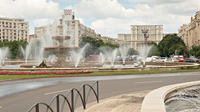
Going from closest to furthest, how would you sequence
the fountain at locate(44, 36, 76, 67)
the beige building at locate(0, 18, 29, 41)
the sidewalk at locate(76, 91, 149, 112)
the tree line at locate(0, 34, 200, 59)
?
the sidewalk at locate(76, 91, 149, 112) < the fountain at locate(44, 36, 76, 67) < the tree line at locate(0, 34, 200, 59) < the beige building at locate(0, 18, 29, 41)

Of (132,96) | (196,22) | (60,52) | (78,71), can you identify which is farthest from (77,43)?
(132,96)

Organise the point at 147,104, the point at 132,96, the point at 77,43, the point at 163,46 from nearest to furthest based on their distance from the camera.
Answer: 1. the point at 147,104
2. the point at 132,96
3. the point at 163,46
4. the point at 77,43

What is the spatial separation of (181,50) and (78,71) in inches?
3047

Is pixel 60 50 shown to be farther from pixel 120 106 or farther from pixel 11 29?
pixel 11 29

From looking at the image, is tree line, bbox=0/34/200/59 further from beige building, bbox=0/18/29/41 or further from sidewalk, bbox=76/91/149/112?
sidewalk, bbox=76/91/149/112

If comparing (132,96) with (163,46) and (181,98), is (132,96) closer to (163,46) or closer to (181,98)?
(181,98)

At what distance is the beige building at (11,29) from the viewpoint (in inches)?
7362

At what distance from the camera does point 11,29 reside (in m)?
191

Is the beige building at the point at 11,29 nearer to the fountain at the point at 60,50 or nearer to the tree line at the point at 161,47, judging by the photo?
the tree line at the point at 161,47

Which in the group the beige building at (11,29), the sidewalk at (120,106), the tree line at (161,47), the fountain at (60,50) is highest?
the beige building at (11,29)

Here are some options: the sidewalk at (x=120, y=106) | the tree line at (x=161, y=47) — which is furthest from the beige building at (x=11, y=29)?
the sidewalk at (x=120, y=106)

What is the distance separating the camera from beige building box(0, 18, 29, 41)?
187000mm

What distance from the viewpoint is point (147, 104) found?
7465 mm

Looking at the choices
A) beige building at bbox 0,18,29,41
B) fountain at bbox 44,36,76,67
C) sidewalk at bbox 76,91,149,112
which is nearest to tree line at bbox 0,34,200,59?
fountain at bbox 44,36,76,67
